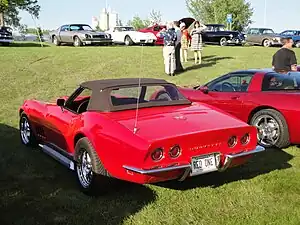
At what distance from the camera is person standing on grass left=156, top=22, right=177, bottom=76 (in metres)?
14.2

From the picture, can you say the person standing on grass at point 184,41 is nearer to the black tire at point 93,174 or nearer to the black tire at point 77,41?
the black tire at point 77,41

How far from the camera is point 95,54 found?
63.1 ft

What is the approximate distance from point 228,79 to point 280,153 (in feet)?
6.23

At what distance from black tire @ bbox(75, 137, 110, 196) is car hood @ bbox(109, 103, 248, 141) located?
0.43m

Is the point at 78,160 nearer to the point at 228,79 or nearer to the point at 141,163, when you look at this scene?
the point at 141,163

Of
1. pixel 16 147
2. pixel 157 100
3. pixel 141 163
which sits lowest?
pixel 16 147

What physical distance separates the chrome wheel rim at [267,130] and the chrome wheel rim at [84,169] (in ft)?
10.1

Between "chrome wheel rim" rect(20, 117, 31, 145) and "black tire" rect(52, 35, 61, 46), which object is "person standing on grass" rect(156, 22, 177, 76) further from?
"black tire" rect(52, 35, 61, 46)

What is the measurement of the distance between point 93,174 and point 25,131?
9.16 ft

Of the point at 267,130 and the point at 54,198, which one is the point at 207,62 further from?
the point at 54,198

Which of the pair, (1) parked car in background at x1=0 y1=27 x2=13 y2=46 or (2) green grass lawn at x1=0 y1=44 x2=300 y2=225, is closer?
(2) green grass lawn at x1=0 y1=44 x2=300 y2=225

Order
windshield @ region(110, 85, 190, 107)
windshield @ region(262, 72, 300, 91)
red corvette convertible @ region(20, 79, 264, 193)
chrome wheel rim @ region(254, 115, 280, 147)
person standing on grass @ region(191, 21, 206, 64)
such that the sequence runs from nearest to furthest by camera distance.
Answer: red corvette convertible @ region(20, 79, 264, 193) → windshield @ region(110, 85, 190, 107) → chrome wheel rim @ region(254, 115, 280, 147) → windshield @ region(262, 72, 300, 91) → person standing on grass @ region(191, 21, 206, 64)

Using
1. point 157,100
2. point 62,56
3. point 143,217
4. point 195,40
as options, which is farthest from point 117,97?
point 62,56

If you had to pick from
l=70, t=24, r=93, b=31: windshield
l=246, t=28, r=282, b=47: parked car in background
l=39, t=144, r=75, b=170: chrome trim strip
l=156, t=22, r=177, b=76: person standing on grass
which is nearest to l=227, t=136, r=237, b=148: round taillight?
l=39, t=144, r=75, b=170: chrome trim strip
